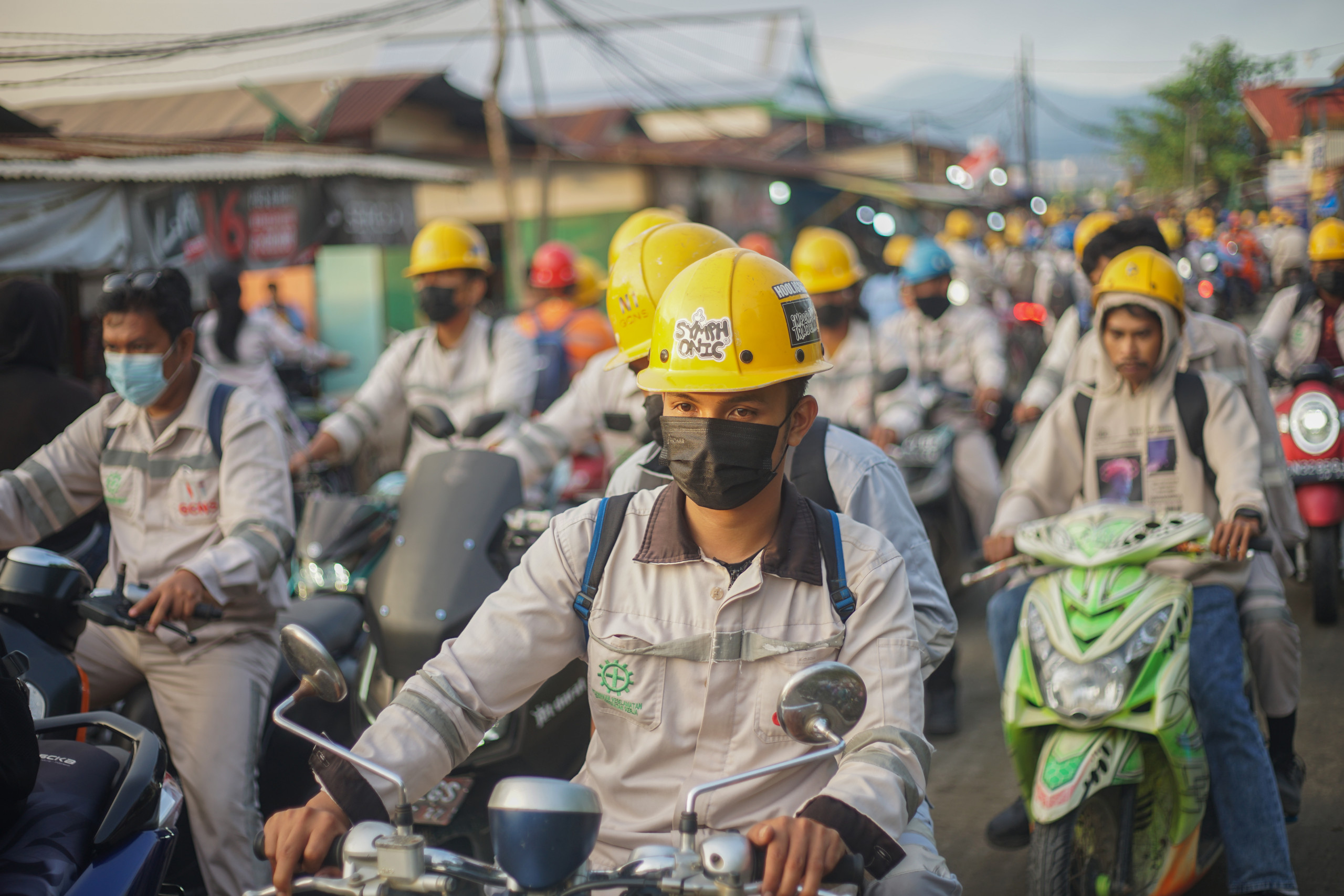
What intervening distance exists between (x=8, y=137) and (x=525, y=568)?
10.2 m

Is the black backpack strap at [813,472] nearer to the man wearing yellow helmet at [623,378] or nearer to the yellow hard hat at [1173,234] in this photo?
the man wearing yellow helmet at [623,378]

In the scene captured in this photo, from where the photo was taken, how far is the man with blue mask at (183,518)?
3.57 metres

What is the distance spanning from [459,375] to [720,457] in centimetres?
401

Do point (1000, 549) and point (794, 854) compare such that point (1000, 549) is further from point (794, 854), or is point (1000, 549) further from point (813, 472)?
point (794, 854)

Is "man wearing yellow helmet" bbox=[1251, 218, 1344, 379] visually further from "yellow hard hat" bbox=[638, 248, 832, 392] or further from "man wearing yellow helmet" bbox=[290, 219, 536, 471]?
"yellow hard hat" bbox=[638, 248, 832, 392]

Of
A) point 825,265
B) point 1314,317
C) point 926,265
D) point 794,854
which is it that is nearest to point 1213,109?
point 1314,317

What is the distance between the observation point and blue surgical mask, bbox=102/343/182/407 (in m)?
3.76

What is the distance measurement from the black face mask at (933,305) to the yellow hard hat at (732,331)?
18.1ft

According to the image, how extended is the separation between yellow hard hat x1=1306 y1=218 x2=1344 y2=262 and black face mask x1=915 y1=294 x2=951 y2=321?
7.38ft

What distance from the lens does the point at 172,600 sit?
3.34 m

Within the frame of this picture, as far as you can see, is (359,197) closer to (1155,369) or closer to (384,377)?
(384,377)

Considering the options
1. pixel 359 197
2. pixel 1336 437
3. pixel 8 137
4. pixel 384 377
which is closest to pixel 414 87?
pixel 359 197

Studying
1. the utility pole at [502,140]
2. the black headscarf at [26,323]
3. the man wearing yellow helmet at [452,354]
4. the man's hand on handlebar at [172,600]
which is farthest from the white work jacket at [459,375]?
the utility pole at [502,140]

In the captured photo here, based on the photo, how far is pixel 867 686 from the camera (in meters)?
2.22
